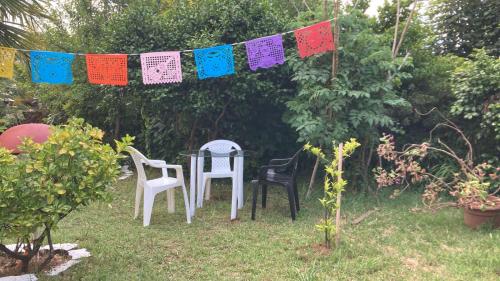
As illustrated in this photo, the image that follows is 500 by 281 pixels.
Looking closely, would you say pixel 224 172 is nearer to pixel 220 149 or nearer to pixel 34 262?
pixel 220 149

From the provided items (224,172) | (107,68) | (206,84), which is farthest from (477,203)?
(107,68)

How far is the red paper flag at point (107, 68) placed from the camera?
462cm

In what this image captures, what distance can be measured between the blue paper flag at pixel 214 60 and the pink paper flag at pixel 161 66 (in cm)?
24

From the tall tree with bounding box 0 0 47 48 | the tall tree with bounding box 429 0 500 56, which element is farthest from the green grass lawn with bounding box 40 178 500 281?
the tall tree with bounding box 429 0 500 56

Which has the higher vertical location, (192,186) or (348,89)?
(348,89)

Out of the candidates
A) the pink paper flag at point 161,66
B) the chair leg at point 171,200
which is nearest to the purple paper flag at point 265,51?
the pink paper flag at point 161,66

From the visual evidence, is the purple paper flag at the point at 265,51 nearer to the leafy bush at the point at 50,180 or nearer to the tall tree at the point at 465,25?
the leafy bush at the point at 50,180

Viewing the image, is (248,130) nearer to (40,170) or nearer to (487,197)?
(487,197)

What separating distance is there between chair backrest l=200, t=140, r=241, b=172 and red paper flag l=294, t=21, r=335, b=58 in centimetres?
137

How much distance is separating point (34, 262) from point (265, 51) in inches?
121

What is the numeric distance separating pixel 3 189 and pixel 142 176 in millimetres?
1759

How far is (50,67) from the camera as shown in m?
4.50

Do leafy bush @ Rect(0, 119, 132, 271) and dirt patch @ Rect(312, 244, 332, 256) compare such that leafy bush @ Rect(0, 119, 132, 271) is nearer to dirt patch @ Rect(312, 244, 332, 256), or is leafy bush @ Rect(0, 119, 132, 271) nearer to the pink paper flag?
dirt patch @ Rect(312, 244, 332, 256)

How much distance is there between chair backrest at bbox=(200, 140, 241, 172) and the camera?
192 inches
